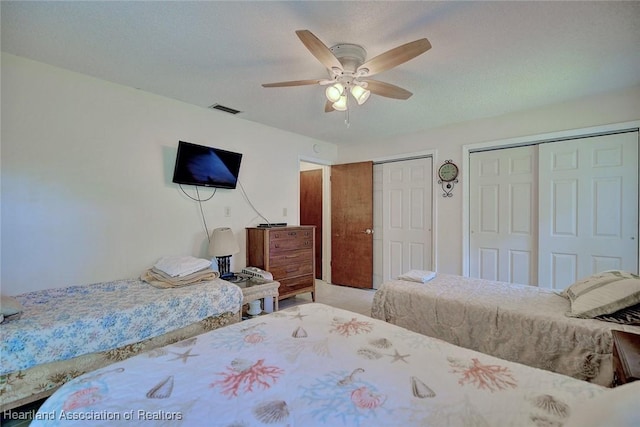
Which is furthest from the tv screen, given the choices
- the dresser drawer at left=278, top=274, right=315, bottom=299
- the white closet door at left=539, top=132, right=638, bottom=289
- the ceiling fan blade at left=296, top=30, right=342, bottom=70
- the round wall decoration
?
the white closet door at left=539, top=132, right=638, bottom=289

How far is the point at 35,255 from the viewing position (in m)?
2.22

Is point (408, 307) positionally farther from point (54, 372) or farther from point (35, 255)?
point (35, 255)

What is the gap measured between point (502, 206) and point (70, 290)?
14.4 ft

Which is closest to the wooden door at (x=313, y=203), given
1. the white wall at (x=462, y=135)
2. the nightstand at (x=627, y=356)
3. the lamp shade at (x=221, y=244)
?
the white wall at (x=462, y=135)

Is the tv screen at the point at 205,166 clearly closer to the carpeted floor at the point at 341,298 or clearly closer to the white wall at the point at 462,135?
the carpeted floor at the point at 341,298

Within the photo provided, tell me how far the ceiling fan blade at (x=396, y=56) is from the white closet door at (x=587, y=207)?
96.6 inches

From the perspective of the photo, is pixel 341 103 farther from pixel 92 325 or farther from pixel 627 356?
pixel 92 325

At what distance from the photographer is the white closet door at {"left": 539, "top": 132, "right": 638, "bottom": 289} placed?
2750 millimetres

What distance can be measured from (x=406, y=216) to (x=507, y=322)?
2.41 metres

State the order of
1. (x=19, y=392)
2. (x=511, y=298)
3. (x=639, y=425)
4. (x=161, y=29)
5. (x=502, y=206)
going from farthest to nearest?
(x=502, y=206)
(x=511, y=298)
(x=161, y=29)
(x=19, y=392)
(x=639, y=425)

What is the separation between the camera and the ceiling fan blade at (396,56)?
1535 millimetres

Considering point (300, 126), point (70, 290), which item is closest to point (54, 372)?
point (70, 290)

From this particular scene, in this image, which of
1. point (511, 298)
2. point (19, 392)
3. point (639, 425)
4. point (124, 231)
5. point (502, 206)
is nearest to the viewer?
point (639, 425)

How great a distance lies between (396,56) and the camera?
5.47ft
